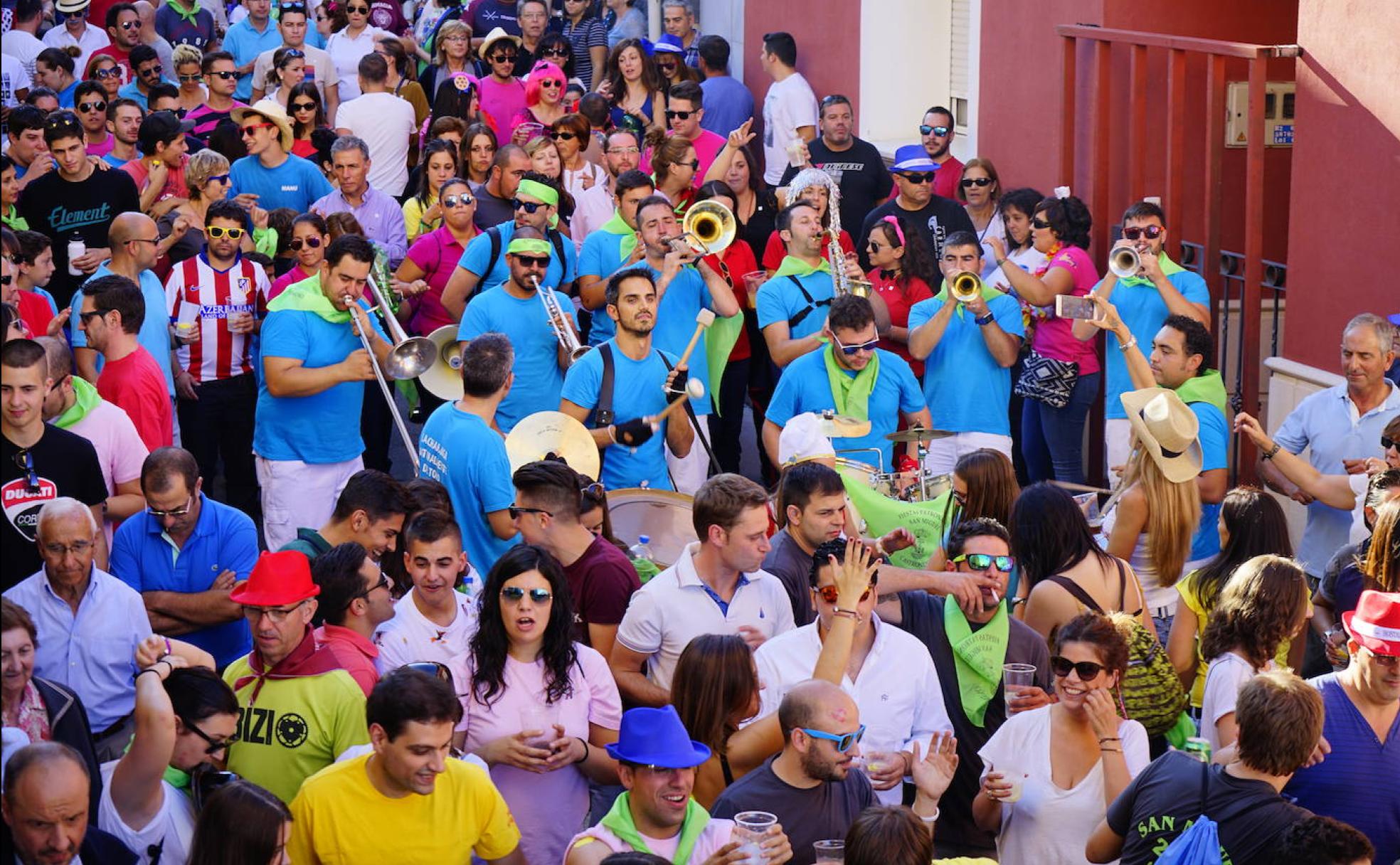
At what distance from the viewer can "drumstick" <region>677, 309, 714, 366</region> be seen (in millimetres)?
8539

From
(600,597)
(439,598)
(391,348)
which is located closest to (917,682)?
(600,597)

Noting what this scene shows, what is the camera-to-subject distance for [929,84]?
49.6 feet

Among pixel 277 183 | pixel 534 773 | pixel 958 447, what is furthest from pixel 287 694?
pixel 277 183

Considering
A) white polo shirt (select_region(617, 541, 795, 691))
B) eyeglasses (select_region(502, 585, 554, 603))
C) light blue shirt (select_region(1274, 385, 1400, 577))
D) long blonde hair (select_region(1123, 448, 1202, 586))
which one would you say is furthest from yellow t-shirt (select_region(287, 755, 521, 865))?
light blue shirt (select_region(1274, 385, 1400, 577))

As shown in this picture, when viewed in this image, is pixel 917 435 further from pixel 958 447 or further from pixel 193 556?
pixel 193 556

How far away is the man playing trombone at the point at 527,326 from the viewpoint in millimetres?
8656

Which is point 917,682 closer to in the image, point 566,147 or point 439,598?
point 439,598

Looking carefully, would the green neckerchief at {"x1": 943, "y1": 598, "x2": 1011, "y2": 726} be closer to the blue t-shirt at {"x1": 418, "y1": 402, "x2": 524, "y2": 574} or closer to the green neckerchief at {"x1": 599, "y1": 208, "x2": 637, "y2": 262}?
the blue t-shirt at {"x1": 418, "y1": 402, "x2": 524, "y2": 574}

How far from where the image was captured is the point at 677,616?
19.3 feet

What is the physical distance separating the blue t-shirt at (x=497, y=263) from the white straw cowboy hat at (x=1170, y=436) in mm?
3364

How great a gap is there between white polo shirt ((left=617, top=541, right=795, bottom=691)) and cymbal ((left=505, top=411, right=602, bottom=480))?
57.6 inches

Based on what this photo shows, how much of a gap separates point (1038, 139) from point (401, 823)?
8.71m

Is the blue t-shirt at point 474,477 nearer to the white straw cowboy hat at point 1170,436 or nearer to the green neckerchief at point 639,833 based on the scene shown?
the green neckerchief at point 639,833

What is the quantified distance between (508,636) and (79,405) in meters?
2.56
